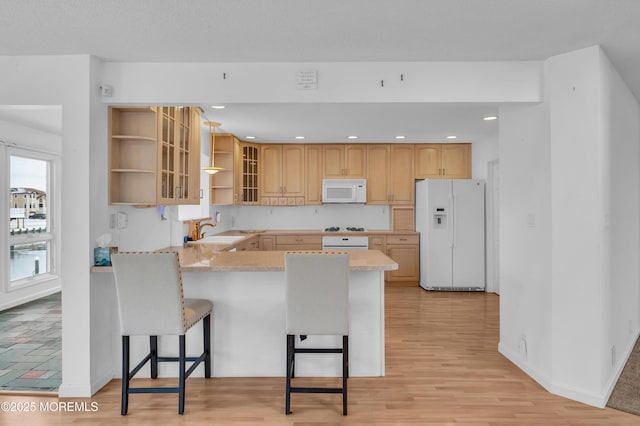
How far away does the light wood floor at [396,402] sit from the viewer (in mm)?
2387

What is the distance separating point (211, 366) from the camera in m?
2.96

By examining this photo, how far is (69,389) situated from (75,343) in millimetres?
306

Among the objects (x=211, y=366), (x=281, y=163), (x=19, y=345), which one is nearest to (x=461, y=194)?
(x=281, y=163)

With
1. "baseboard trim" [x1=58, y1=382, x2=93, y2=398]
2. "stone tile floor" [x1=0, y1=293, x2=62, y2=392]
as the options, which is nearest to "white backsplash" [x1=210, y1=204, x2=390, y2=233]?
"stone tile floor" [x1=0, y1=293, x2=62, y2=392]

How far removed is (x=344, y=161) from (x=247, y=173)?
1555mm

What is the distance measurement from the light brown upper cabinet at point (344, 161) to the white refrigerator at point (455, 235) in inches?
45.4

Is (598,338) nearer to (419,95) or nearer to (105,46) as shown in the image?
(419,95)

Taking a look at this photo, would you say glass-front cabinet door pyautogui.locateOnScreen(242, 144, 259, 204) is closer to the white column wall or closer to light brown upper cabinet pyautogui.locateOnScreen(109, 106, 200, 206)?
light brown upper cabinet pyautogui.locateOnScreen(109, 106, 200, 206)

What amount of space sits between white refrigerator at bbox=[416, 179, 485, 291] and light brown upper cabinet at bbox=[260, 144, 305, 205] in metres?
2.05

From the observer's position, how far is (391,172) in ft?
20.7

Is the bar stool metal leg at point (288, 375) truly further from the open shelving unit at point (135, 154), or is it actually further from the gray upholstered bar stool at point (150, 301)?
the open shelving unit at point (135, 154)

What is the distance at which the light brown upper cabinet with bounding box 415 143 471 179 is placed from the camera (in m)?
6.21

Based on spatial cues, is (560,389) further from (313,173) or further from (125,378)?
(313,173)

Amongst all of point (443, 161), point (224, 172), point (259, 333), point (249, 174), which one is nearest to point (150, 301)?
point (259, 333)
